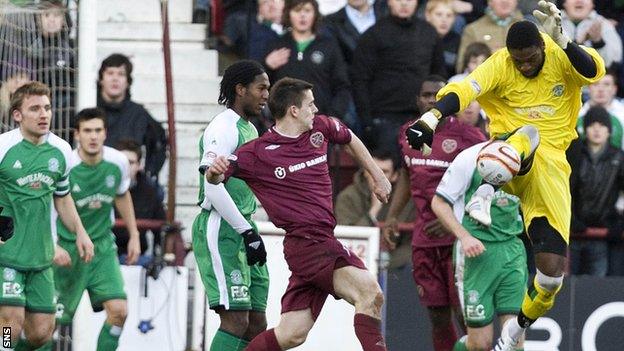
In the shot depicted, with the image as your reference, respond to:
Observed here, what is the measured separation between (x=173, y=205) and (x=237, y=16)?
2729 millimetres

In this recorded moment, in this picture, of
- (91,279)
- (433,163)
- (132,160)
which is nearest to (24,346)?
(91,279)

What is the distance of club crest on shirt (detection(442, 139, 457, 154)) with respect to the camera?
48.0ft

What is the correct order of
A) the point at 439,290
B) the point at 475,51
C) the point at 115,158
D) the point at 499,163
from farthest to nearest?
1. the point at 475,51
2. the point at 115,158
3. the point at 439,290
4. the point at 499,163

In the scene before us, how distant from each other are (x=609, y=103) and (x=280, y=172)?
508 cm

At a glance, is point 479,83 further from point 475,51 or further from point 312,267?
point 475,51

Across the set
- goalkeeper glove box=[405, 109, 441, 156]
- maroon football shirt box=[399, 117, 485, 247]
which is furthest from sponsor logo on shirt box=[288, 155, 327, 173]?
maroon football shirt box=[399, 117, 485, 247]

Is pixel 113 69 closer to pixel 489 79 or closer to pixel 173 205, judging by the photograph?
pixel 173 205

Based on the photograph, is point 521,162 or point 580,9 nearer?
point 521,162

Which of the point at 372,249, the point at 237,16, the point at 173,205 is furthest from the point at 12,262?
the point at 237,16

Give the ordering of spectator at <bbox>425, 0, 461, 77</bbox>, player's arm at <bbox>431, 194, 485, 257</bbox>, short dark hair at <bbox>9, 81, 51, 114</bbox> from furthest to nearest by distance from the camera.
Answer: spectator at <bbox>425, 0, 461, 77</bbox> < short dark hair at <bbox>9, 81, 51, 114</bbox> < player's arm at <bbox>431, 194, 485, 257</bbox>

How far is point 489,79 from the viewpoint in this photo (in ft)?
42.6

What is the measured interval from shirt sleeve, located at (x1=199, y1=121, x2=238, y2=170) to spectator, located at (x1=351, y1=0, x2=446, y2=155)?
3.66 metres

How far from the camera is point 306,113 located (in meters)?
12.8

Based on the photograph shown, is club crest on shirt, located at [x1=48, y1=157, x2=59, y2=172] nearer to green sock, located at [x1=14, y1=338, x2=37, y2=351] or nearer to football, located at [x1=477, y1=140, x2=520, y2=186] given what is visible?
green sock, located at [x1=14, y1=338, x2=37, y2=351]
